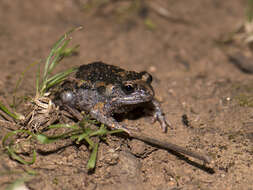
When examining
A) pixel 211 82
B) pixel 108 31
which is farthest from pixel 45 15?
pixel 211 82

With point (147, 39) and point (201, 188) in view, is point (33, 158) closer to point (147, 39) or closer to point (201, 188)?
point (201, 188)

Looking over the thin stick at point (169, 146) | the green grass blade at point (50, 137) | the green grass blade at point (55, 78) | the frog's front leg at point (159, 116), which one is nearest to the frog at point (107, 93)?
the frog's front leg at point (159, 116)

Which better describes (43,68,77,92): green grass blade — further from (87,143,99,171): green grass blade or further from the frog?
(87,143,99,171): green grass blade

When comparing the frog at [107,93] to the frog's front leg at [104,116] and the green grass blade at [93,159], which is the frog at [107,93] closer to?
the frog's front leg at [104,116]

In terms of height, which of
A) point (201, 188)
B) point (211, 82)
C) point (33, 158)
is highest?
point (33, 158)

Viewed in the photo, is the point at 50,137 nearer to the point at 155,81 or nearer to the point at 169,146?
the point at 169,146

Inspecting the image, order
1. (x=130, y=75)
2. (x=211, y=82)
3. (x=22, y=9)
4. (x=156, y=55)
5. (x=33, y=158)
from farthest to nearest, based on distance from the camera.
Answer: (x=22, y=9), (x=156, y=55), (x=211, y=82), (x=130, y=75), (x=33, y=158)
